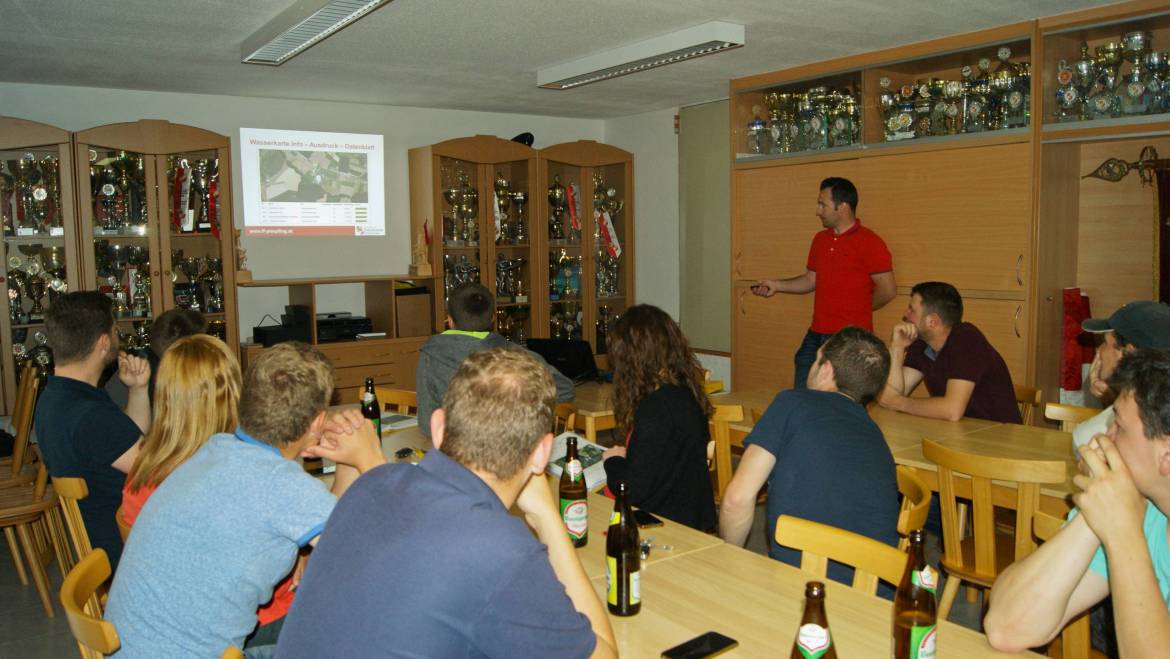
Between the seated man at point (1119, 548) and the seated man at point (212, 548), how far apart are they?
53.6 inches

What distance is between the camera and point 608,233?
7980 millimetres

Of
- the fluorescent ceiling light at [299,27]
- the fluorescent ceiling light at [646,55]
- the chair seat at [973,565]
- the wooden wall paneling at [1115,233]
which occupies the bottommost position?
the chair seat at [973,565]

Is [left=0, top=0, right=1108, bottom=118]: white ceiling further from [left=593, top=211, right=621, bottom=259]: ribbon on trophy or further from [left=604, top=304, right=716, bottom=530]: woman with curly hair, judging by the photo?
[left=604, top=304, right=716, bottom=530]: woman with curly hair

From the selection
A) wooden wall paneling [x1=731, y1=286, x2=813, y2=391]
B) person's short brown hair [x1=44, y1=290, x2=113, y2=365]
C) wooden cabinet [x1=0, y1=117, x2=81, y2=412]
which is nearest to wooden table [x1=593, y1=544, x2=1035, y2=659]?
person's short brown hair [x1=44, y1=290, x2=113, y2=365]

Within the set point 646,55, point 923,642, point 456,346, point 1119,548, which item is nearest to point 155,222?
point 456,346

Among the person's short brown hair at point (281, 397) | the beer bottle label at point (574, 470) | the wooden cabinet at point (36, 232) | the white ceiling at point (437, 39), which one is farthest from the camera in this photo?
the wooden cabinet at point (36, 232)

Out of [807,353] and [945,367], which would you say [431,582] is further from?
[807,353]

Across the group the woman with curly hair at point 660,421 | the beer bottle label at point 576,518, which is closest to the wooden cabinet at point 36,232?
the woman with curly hair at point 660,421

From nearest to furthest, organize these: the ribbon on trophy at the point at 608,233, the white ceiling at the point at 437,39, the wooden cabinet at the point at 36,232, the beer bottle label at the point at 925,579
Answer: the beer bottle label at the point at 925,579 → the white ceiling at the point at 437,39 → the wooden cabinet at the point at 36,232 → the ribbon on trophy at the point at 608,233

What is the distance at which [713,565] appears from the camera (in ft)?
6.69

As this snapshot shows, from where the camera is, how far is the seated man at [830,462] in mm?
2221

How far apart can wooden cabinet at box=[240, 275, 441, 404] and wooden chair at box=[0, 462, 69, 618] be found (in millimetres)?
2480

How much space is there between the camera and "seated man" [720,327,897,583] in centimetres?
222

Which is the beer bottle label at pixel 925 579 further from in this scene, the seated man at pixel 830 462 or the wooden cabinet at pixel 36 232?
the wooden cabinet at pixel 36 232
